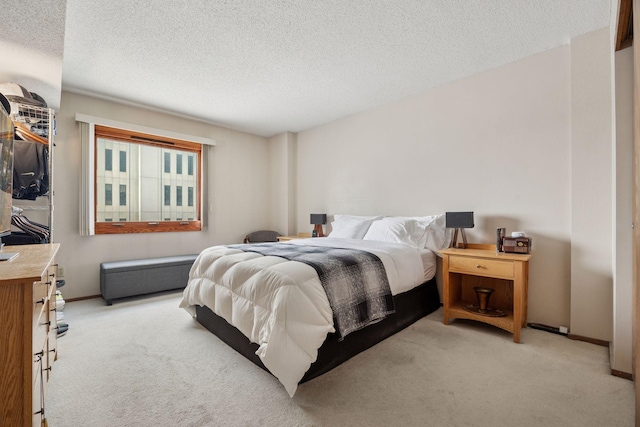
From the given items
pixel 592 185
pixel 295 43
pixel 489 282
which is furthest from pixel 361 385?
pixel 295 43

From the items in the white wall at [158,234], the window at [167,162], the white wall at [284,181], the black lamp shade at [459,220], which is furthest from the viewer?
the white wall at [284,181]

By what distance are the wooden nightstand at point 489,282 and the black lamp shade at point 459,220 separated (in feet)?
0.81

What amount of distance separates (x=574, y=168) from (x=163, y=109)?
4868 mm

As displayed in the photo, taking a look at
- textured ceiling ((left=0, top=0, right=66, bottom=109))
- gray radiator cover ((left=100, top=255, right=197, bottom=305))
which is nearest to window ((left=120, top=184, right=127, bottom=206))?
gray radiator cover ((left=100, top=255, right=197, bottom=305))

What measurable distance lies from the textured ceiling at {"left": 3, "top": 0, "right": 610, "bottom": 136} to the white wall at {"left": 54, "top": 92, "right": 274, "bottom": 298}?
41cm

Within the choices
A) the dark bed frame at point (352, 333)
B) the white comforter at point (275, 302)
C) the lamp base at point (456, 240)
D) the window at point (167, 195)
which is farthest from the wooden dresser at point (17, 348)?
the window at point (167, 195)

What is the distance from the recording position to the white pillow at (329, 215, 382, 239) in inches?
148

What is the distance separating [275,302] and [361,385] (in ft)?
2.43

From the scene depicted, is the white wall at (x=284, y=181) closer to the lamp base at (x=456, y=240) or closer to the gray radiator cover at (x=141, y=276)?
the gray radiator cover at (x=141, y=276)

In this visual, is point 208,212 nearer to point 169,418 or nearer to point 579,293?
point 169,418

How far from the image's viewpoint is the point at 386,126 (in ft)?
13.0

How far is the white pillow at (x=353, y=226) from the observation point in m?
3.76

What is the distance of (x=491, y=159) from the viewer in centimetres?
306

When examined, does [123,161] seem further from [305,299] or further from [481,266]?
[481,266]
